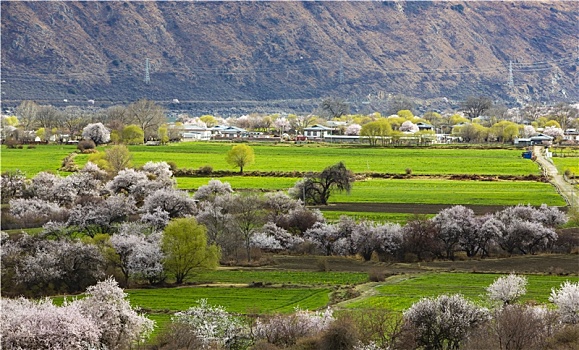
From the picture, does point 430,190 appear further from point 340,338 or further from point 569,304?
point 340,338

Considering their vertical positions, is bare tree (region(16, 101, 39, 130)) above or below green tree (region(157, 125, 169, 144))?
above

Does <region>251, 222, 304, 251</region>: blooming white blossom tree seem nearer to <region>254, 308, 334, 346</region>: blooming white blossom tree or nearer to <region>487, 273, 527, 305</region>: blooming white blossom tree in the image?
<region>487, 273, 527, 305</region>: blooming white blossom tree

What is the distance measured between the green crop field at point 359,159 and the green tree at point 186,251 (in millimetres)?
34688

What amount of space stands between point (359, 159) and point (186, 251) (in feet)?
152

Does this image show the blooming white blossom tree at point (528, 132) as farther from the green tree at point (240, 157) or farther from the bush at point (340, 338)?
the bush at point (340, 338)

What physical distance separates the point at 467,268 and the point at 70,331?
64.0ft

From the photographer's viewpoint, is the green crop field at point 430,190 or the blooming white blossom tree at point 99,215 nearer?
the blooming white blossom tree at point 99,215

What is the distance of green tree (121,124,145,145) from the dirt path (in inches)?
1572

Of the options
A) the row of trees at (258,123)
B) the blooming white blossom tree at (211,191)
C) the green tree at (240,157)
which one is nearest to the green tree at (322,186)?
the blooming white blossom tree at (211,191)

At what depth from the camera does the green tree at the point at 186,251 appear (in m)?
37.8

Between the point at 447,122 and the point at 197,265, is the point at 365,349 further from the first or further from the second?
the point at 447,122

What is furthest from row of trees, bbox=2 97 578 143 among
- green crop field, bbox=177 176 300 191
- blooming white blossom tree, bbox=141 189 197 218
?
blooming white blossom tree, bbox=141 189 197 218

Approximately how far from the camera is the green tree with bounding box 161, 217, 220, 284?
124ft

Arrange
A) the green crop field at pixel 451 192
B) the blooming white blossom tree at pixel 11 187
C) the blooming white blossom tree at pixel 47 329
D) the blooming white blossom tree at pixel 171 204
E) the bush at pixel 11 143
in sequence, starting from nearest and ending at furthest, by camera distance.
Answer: the blooming white blossom tree at pixel 47 329 < the blooming white blossom tree at pixel 171 204 < the green crop field at pixel 451 192 < the blooming white blossom tree at pixel 11 187 < the bush at pixel 11 143
